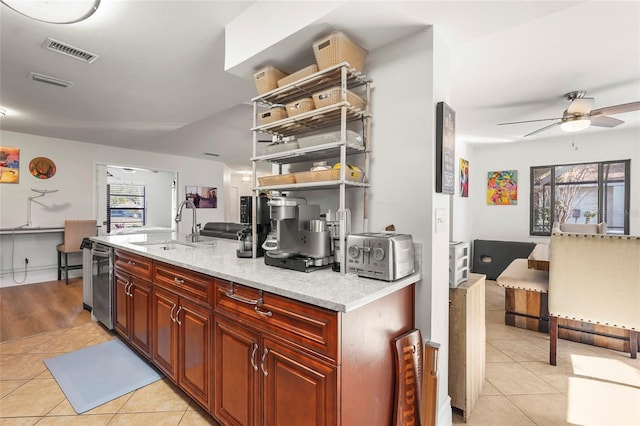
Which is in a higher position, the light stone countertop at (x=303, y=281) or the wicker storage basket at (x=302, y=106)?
the wicker storage basket at (x=302, y=106)

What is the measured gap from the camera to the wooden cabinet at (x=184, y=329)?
1.64 metres

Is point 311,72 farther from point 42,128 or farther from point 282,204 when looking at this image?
point 42,128

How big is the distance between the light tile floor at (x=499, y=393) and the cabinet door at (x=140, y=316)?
331 millimetres

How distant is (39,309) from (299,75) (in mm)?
4262

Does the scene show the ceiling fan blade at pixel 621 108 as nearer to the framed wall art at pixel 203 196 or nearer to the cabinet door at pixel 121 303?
the cabinet door at pixel 121 303

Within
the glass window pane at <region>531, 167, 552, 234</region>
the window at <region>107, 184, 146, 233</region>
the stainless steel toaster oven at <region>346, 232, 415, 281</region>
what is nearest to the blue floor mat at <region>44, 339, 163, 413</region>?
the stainless steel toaster oven at <region>346, 232, 415, 281</region>

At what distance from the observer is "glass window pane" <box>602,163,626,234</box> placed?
15.6 feet

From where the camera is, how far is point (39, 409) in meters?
1.82

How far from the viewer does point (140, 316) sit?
2.26 m

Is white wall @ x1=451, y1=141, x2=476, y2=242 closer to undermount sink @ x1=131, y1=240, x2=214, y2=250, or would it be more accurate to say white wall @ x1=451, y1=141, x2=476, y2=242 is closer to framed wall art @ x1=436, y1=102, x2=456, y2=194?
framed wall art @ x1=436, y1=102, x2=456, y2=194

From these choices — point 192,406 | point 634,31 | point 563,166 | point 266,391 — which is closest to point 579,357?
point 634,31

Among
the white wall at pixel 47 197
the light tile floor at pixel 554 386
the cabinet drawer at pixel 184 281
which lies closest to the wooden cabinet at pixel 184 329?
the cabinet drawer at pixel 184 281

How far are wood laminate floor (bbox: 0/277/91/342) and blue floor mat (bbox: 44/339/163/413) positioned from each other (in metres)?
0.93

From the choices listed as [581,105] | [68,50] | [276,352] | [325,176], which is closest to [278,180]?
[325,176]
